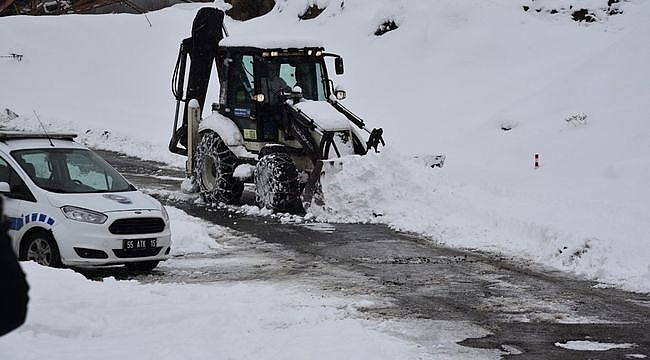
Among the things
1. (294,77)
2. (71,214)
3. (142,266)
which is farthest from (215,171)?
(71,214)

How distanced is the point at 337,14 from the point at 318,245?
22.1 m

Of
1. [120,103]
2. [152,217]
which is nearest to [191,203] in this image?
[152,217]

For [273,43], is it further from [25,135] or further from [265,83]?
[25,135]

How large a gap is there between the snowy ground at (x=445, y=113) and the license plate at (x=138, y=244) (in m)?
1.29

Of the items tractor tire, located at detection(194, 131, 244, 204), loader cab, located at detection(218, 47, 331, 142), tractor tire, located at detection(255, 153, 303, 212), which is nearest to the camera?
tractor tire, located at detection(255, 153, 303, 212)

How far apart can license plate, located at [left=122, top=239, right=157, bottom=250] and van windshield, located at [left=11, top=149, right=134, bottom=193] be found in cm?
97

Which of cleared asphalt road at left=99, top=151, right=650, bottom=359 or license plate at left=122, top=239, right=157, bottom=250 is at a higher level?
license plate at left=122, top=239, right=157, bottom=250

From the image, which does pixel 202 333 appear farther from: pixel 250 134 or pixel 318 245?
pixel 250 134

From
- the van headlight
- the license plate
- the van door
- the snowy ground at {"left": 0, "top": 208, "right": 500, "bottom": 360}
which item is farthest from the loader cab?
the snowy ground at {"left": 0, "top": 208, "right": 500, "bottom": 360}

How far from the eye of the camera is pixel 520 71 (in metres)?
26.7

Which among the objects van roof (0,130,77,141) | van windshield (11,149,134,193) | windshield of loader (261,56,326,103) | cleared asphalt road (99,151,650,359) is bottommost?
cleared asphalt road (99,151,650,359)

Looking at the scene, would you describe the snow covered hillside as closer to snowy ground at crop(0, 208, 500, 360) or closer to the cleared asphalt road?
the cleared asphalt road

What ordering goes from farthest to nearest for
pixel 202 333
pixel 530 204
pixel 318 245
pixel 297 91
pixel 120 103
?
1. pixel 120 103
2. pixel 297 91
3. pixel 530 204
4. pixel 318 245
5. pixel 202 333

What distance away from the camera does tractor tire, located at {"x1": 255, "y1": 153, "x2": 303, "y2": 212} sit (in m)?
16.6
